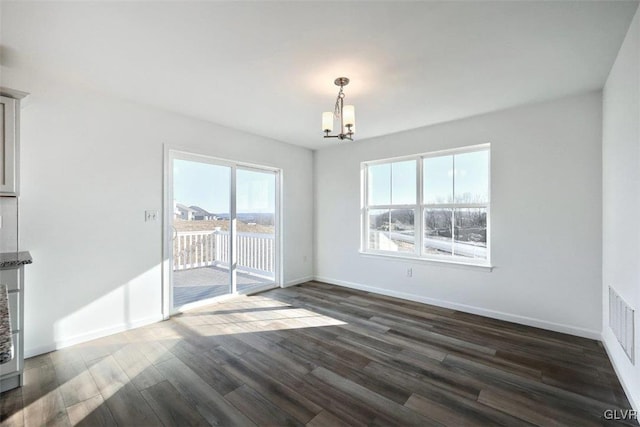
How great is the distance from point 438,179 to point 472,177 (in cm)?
43

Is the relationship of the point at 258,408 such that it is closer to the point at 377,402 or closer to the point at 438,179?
the point at 377,402

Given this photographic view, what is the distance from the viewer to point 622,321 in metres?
2.06

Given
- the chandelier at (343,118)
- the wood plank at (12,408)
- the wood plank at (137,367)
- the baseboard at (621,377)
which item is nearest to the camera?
the wood plank at (12,408)

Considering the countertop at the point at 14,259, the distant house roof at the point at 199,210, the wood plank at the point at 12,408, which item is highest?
the distant house roof at the point at 199,210

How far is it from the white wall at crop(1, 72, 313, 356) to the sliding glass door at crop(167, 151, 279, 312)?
11.2 inches

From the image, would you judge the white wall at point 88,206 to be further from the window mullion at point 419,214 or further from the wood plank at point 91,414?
the window mullion at point 419,214

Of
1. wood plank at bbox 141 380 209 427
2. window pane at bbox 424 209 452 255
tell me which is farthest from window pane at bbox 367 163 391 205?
wood plank at bbox 141 380 209 427

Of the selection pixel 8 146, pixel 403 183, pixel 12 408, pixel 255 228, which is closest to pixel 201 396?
pixel 12 408

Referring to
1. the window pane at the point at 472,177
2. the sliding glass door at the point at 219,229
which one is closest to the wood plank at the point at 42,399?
the sliding glass door at the point at 219,229

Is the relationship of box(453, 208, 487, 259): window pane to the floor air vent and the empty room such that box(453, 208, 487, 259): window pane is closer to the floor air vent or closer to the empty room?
the empty room

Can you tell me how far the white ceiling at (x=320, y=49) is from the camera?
1.75m

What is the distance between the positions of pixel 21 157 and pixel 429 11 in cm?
337

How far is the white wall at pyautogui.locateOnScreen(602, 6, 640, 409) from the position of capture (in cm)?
180

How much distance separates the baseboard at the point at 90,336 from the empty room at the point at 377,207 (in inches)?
0.7
